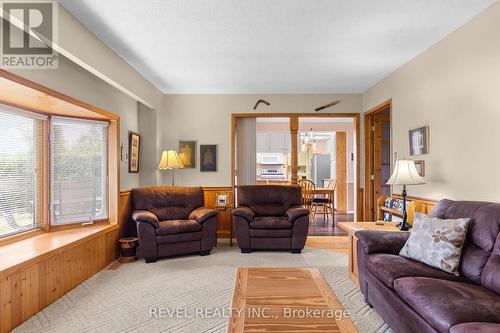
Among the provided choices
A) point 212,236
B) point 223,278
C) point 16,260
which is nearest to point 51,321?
point 16,260

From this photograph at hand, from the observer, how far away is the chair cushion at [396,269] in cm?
208

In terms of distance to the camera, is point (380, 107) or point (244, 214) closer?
point (244, 214)

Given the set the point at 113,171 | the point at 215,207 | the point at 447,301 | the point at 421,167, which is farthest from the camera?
the point at 215,207

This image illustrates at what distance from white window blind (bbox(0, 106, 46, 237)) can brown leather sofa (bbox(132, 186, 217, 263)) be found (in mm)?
1139

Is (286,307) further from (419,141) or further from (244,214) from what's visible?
(419,141)

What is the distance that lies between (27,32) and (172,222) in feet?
8.62

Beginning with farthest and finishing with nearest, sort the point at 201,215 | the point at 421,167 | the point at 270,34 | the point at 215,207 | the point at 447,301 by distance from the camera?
the point at 215,207
the point at 201,215
the point at 421,167
the point at 270,34
the point at 447,301

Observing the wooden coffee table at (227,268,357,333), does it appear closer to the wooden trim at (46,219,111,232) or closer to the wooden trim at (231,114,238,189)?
the wooden trim at (46,219,111,232)

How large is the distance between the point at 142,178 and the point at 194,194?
1.05m

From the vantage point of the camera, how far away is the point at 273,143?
837 cm

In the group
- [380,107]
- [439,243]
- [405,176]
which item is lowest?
[439,243]

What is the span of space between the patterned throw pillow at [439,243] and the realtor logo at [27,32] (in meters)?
3.42

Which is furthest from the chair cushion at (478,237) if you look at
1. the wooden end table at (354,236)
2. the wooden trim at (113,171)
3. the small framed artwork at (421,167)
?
the wooden trim at (113,171)

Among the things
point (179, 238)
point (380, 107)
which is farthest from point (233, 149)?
point (380, 107)
